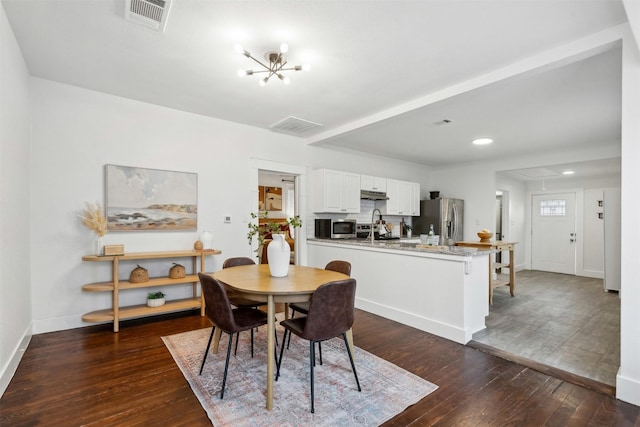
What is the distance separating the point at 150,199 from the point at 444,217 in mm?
5717

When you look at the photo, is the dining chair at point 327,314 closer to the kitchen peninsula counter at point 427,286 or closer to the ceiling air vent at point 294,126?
the kitchen peninsula counter at point 427,286

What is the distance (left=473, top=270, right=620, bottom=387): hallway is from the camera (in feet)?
9.09

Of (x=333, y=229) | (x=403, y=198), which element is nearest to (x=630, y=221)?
(x=333, y=229)

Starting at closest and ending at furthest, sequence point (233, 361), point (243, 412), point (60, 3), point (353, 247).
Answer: point (243, 412) < point (60, 3) < point (233, 361) < point (353, 247)

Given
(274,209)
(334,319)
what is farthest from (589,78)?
(274,209)

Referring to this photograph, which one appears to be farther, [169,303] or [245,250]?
[245,250]

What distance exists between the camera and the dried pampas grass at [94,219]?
334 centimetres

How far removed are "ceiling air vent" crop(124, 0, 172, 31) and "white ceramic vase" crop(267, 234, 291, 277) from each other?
1.77 metres

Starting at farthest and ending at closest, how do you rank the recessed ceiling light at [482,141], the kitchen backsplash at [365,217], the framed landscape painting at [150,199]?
the kitchen backsplash at [365,217]
the recessed ceiling light at [482,141]
the framed landscape painting at [150,199]

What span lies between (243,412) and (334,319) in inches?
32.1

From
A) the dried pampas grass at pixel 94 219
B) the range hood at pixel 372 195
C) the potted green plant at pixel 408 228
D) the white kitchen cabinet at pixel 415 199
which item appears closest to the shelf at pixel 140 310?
the dried pampas grass at pixel 94 219

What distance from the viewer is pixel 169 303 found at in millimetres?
3895

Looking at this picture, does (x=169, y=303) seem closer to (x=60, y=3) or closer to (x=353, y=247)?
(x=353, y=247)

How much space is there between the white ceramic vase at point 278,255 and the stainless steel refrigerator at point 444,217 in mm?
4942
